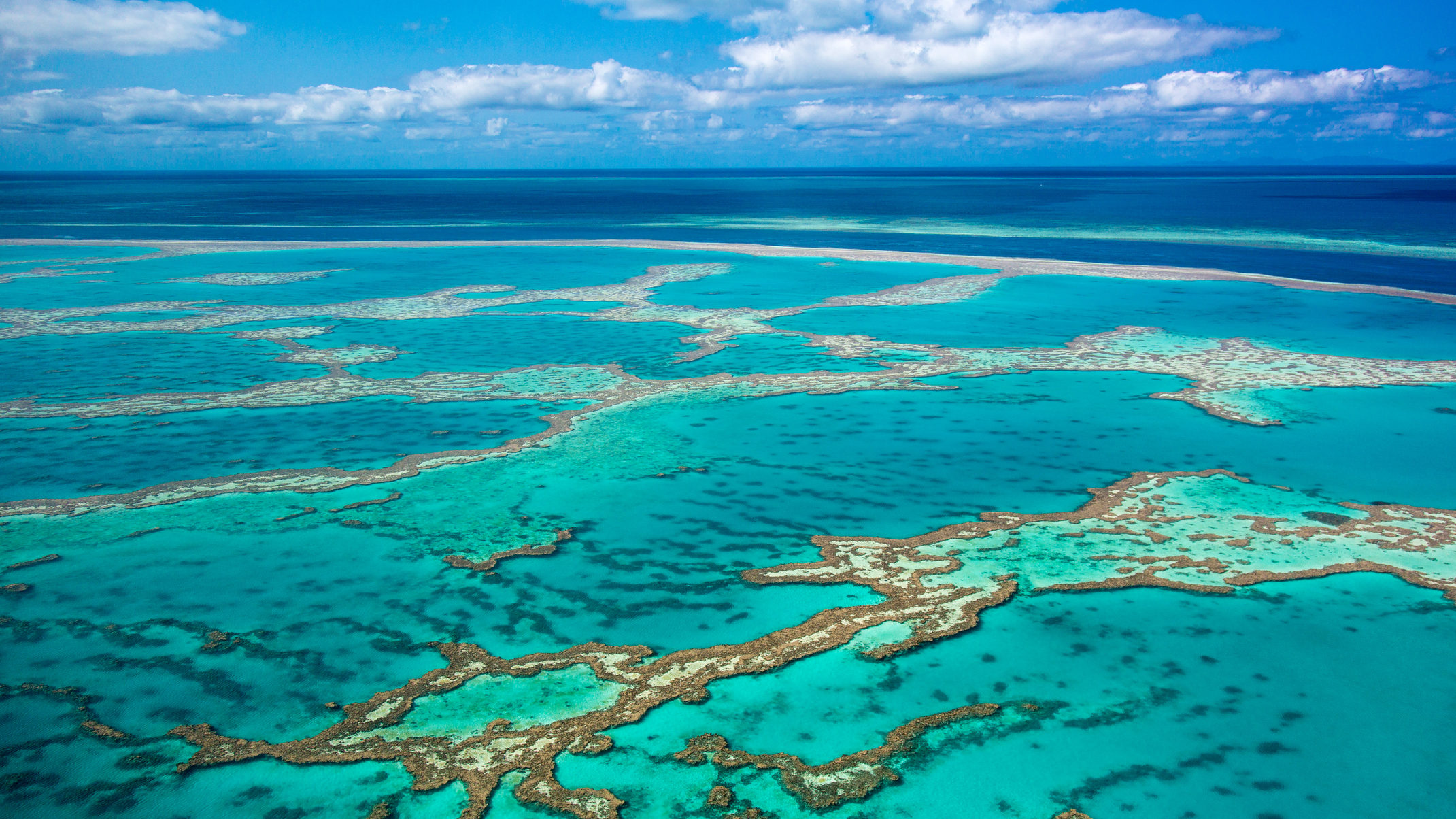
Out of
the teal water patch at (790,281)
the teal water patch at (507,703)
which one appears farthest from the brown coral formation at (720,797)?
the teal water patch at (790,281)

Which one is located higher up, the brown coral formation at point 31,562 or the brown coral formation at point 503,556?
the brown coral formation at point 31,562

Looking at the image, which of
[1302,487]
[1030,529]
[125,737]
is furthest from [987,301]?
[125,737]

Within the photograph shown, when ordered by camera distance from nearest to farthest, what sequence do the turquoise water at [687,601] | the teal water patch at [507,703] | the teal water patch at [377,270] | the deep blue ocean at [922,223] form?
the turquoise water at [687,601] < the teal water patch at [507,703] < the teal water patch at [377,270] < the deep blue ocean at [922,223]

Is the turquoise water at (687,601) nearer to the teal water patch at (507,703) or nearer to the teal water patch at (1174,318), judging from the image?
the teal water patch at (507,703)

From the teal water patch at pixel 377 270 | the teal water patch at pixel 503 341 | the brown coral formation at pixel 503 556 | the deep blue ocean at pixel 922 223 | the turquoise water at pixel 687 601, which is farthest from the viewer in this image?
the deep blue ocean at pixel 922 223

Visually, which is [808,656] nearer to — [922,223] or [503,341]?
[503,341]

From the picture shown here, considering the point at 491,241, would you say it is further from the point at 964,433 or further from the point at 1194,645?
the point at 1194,645

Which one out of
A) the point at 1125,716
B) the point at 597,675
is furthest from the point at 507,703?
the point at 1125,716
